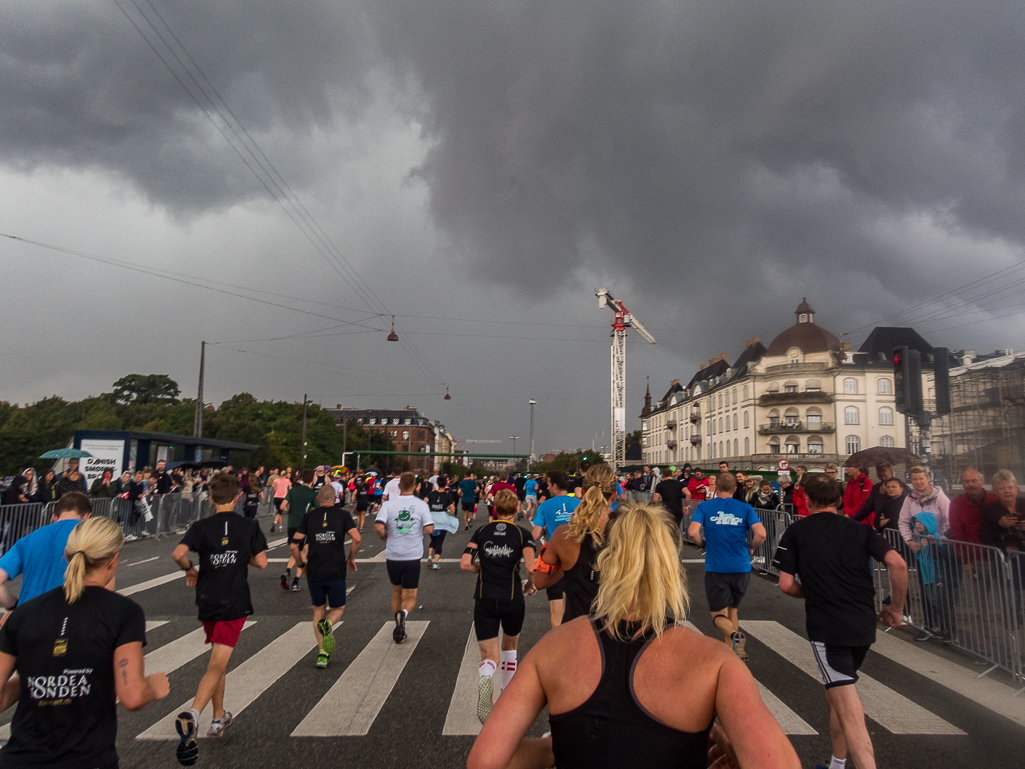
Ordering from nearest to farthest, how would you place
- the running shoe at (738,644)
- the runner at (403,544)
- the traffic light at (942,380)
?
1. the running shoe at (738,644)
2. the runner at (403,544)
3. the traffic light at (942,380)

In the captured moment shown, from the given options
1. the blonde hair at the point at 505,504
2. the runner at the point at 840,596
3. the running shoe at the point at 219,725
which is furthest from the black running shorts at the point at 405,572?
the runner at the point at 840,596

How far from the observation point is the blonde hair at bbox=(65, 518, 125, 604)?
9.31 ft

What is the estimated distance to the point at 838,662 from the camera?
430 centimetres

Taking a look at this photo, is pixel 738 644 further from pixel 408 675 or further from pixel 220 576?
pixel 220 576

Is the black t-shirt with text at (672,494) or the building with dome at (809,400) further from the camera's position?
the building with dome at (809,400)

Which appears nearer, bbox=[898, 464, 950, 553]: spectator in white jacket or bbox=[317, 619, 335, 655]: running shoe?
bbox=[317, 619, 335, 655]: running shoe

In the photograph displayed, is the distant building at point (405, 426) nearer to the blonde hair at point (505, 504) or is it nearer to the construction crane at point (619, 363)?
the construction crane at point (619, 363)

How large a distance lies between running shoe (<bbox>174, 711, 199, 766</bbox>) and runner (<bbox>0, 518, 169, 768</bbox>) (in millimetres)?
1486

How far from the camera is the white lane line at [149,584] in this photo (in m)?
11.2

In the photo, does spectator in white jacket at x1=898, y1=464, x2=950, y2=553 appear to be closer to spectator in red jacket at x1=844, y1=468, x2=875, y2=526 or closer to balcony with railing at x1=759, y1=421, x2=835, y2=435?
spectator in red jacket at x1=844, y1=468, x2=875, y2=526

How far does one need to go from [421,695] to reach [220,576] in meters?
1.94

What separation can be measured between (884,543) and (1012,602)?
11.8ft

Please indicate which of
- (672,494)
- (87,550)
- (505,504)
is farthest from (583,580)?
(672,494)

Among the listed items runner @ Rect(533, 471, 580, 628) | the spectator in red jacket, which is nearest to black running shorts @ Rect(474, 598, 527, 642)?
runner @ Rect(533, 471, 580, 628)
